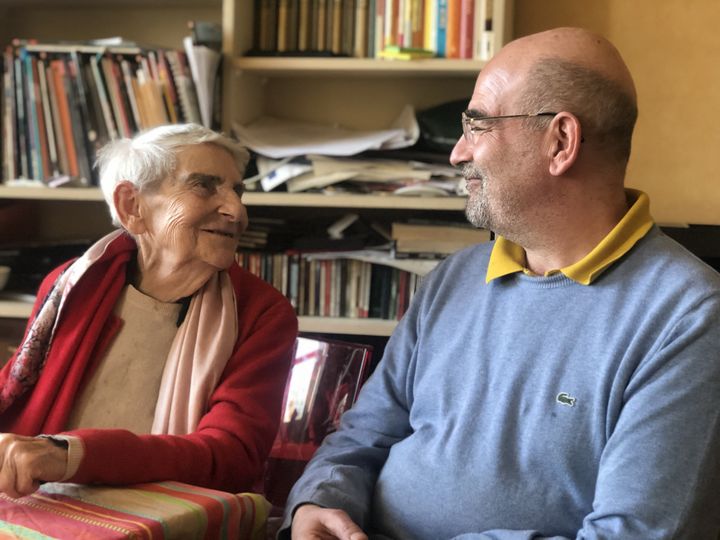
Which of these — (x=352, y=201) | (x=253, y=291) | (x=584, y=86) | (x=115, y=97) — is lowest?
(x=253, y=291)

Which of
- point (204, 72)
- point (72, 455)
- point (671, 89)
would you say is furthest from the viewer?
point (671, 89)

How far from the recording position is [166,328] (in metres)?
1.68

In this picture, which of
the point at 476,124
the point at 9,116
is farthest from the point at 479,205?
the point at 9,116

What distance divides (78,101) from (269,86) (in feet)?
1.77

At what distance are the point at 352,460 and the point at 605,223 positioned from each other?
1.90 ft

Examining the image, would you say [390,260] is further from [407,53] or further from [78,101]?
[78,101]

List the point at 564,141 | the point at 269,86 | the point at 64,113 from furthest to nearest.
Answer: the point at 269,86 < the point at 64,113 < the point at 564,141

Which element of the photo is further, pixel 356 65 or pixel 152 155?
pixel 356 65

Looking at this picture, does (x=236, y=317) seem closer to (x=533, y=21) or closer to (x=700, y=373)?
(x=700, y=373)

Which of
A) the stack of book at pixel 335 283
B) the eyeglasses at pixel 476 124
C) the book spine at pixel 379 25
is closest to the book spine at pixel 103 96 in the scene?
the stack of book at pixel 335 283

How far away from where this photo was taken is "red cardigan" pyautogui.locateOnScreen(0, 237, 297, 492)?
1.47 meters

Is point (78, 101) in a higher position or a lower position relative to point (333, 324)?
higher

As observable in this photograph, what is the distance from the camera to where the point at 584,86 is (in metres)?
1.37

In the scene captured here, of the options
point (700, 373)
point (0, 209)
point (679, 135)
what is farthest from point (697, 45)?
point (0, 209)
